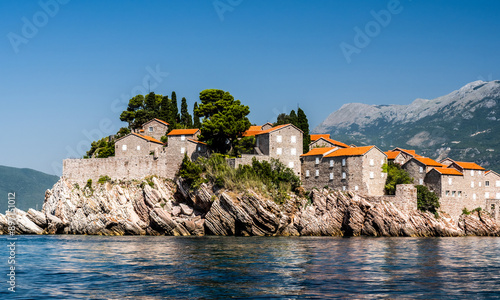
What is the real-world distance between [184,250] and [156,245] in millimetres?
6210

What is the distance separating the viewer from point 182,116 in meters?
97.2

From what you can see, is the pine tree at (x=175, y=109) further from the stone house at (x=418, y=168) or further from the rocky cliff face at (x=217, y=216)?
the stone house at (x=418, y=168)

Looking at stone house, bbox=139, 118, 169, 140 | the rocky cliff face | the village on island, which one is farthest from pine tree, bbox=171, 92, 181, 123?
the rocky cliff face

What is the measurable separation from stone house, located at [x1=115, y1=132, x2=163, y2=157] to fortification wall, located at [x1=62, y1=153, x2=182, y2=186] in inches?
101

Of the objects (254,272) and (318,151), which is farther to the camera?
(318,151)

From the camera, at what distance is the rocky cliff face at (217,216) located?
6769cm

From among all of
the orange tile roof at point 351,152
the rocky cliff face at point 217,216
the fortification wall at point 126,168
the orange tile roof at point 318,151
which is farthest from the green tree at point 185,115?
the orange tile roof at point 351,152

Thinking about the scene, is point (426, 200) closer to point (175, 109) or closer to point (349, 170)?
point (349, 170)

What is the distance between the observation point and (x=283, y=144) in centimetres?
7594

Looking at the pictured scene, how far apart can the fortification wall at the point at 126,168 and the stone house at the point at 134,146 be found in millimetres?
2566

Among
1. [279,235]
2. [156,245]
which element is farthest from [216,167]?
[156,245]

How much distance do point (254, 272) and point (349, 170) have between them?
138 ft

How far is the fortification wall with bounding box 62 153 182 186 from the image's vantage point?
77.2 m

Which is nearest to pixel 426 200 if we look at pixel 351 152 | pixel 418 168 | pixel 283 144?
pixel 418 168
